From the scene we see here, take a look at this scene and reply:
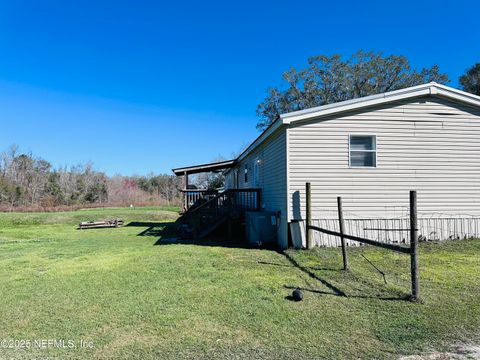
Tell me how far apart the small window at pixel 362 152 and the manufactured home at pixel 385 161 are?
27 millimetres

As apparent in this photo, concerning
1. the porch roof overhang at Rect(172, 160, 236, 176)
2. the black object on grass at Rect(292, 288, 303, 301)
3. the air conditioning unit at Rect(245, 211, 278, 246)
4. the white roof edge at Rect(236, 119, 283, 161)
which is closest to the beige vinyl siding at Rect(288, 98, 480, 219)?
the white roof edge at Rect(236, 119, 283, 161)

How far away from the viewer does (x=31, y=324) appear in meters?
3.97

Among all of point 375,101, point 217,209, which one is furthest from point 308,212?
point 217,209

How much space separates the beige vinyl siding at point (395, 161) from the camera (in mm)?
9023

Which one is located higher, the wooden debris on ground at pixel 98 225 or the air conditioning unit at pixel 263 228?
the air conditioning unit at pixel 263 228

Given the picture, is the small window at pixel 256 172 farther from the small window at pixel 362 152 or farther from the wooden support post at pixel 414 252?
the wooden support post at pixel 414 252

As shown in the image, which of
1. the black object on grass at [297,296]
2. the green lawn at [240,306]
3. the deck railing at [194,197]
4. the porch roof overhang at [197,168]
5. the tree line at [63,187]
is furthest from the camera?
the tree line at [63,187]

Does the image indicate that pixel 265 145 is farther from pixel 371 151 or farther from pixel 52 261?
pixel 52 261

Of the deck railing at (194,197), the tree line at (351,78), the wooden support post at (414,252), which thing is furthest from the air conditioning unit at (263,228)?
the tree line at (351,78)

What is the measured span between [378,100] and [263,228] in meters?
4.72

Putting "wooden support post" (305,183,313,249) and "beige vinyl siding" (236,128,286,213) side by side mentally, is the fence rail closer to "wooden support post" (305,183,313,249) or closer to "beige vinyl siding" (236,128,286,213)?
"wooden support post" (305,183,313,249)

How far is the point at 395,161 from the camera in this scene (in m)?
9.26

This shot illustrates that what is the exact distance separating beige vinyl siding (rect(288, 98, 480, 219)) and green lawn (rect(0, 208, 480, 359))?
1.59 meters

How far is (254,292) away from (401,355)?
2.35 metres
